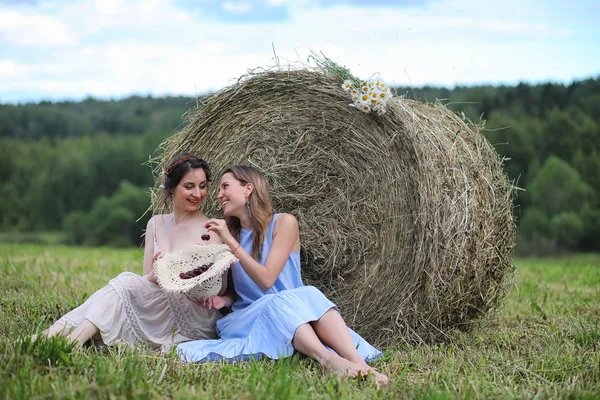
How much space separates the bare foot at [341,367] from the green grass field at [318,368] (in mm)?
72

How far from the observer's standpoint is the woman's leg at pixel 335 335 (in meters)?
4.06

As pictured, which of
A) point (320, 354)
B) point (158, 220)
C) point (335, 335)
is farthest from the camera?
point (158, 220)

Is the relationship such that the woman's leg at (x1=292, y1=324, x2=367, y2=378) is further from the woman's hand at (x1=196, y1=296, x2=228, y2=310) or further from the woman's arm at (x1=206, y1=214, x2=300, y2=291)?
the woman's hand at (x1=196, y1=296, x2=228, y2=310)

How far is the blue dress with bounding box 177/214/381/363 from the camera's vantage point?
415 centimetres

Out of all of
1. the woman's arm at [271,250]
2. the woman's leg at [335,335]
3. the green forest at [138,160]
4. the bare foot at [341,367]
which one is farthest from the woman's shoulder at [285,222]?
the green forest at [138,160]

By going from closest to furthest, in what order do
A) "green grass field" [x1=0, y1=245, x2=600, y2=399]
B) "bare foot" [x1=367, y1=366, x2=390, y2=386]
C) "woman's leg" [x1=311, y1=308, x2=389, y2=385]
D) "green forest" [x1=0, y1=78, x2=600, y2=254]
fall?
"green grass field" [x1=0, y1=245, x2=600, y2=399], "bare foot" [x1=367, y1=366, x2=390, y2=386], "woman's leg" [x1=311, y1=308, x2=389, y2=385], "green forest" [x1=0, y1=78, x2=600, y2=254]

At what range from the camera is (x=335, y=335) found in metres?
4.14

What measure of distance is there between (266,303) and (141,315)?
80cm

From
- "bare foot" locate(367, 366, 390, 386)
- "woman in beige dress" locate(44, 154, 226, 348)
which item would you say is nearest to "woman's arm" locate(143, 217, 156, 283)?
"woman in beige dress" locate(44, 154, 226, 348)

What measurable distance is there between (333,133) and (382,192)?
1.93ft

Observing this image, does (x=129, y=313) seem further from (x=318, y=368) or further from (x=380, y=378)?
(x=380, y=378)

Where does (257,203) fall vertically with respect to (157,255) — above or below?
above

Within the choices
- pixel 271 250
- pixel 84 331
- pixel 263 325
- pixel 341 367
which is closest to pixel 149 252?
pixel 84 331

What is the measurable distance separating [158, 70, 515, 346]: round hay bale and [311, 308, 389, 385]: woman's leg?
0.66m
